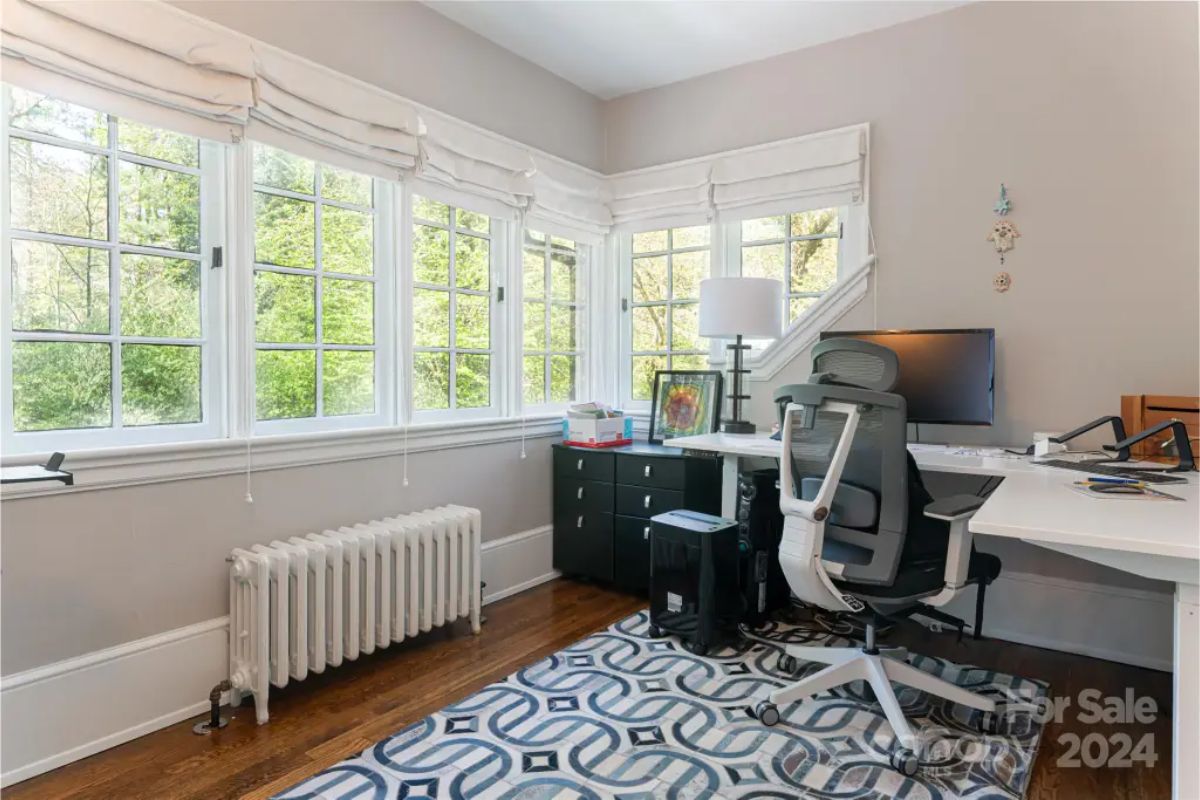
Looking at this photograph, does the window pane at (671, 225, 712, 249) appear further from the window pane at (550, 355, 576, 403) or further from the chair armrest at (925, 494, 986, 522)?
the chair armrest at (925, 494, 986, 522)

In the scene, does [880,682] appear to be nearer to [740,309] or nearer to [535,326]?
[740,309]

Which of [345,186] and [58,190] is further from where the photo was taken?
[345,186]

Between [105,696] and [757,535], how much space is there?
235 cm

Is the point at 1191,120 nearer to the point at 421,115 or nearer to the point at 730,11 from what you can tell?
the point at 730,11

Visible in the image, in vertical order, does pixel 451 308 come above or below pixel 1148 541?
above

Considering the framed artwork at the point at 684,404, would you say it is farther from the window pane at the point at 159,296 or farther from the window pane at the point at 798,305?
the window pane at the point at 159,296

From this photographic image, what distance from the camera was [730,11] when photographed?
3086 mm

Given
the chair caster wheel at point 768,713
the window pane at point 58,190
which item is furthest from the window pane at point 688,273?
the window pane at point 58,190

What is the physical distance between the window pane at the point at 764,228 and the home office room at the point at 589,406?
0.03 meters

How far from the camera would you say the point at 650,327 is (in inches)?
160

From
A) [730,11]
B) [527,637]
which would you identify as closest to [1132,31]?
[730,11]

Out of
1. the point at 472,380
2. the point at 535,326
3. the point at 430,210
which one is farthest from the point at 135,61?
the point at 535,326

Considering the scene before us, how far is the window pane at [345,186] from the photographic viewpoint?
2.76 m

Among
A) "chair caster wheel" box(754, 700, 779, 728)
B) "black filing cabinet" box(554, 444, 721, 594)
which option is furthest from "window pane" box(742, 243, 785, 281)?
"chair caster wheel" box(754, 700, 779, 728)
